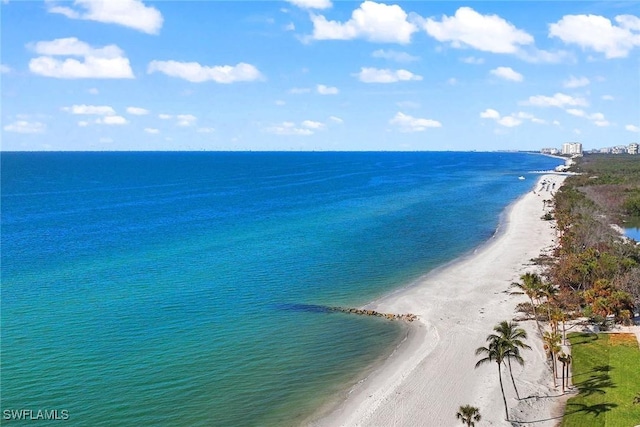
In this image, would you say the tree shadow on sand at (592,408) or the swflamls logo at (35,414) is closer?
the tree shadow on sand at (592,408)

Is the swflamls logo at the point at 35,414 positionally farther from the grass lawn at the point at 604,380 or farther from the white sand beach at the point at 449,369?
the grass lawn at the point at 604,380

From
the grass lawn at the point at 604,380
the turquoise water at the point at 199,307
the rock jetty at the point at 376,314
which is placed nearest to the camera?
the grass lawn at the point at 604,380

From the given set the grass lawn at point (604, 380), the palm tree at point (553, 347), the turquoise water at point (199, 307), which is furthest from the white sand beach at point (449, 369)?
the turquoise water at point (199, 307)

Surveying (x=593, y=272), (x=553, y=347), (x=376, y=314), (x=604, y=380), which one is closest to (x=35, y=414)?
(x=376, y=314)

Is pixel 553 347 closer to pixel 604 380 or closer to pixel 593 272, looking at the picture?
pixel 604 380

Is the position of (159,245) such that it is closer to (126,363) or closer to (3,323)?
(3,323)

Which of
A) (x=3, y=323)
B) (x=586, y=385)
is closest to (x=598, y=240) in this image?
(x=586, y=385)
